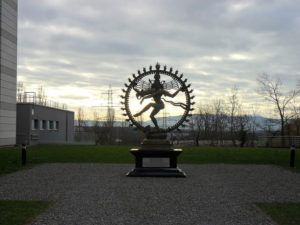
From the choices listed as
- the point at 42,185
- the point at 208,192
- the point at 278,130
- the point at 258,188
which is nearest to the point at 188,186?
the point at 208,192

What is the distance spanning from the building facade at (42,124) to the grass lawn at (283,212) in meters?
23.1

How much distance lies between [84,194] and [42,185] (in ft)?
6.53

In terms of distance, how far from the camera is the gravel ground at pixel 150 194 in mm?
A: 6070

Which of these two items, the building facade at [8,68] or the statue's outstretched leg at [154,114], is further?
the building facade at [8,68]

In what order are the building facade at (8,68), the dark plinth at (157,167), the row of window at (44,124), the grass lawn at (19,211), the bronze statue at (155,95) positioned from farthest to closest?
the row of window at (44,124)
the building facade at (8,68)
the bronze statue at (155,95)
the dark plinth at (157,167)
the grass lawn at (19,211)

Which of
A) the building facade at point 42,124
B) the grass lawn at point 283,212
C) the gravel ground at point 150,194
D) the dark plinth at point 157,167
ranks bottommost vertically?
the grass lawn at point 283,212

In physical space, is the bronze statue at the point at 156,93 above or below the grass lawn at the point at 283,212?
above

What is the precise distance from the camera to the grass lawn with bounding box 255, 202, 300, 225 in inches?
235

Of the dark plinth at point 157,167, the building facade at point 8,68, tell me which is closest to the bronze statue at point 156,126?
the dark plinth at point 157,167

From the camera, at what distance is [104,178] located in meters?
10.6

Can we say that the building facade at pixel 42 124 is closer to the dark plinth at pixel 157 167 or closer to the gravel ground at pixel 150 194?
the gravel ground at pixel 150 194

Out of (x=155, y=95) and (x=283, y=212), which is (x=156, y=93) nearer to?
(x=155, y=95)

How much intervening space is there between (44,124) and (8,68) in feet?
32.9

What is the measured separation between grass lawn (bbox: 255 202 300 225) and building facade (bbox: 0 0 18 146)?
2331 cm
